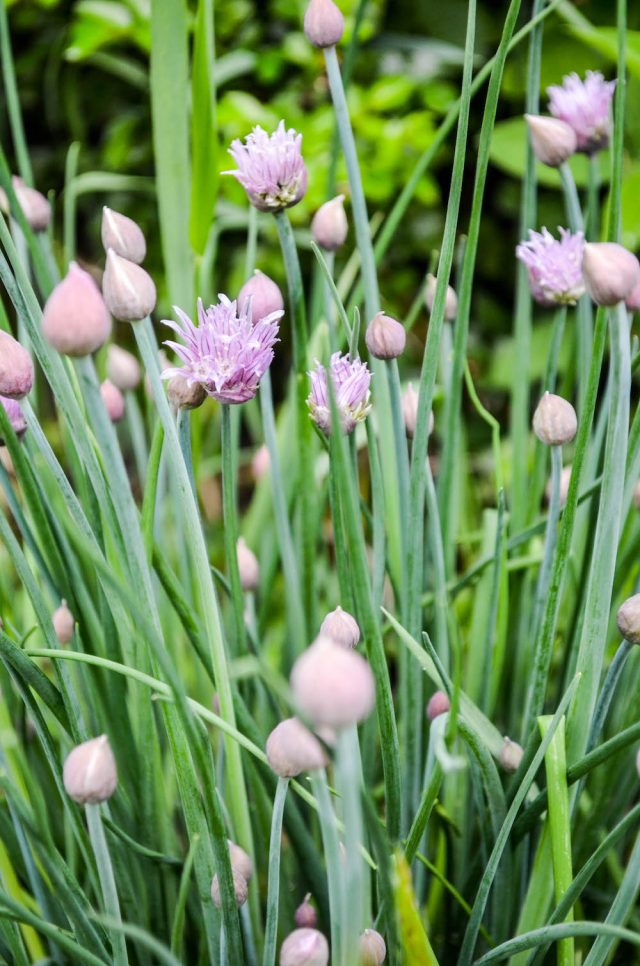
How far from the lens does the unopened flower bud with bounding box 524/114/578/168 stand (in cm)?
50

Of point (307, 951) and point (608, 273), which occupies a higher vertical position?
point (608, 273)

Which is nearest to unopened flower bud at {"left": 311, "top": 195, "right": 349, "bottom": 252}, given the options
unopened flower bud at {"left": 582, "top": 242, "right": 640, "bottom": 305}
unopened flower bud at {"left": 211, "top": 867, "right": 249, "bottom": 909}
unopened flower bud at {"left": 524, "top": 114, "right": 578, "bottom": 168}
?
unopened flower bud at {"left": 524, "top": 114, "right": 578, "bottom": 168}

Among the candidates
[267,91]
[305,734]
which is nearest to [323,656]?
[305,734]

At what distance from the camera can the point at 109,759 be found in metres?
0.34

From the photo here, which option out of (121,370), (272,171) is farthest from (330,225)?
(121,370)

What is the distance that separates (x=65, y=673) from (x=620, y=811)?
36cm

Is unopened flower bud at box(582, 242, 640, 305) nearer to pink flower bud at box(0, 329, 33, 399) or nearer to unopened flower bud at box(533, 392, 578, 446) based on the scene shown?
unopened flower bud at box(533, 392, 578, 446)

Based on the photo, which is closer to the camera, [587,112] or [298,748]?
[298,748]

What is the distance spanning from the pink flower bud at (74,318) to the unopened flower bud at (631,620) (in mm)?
243

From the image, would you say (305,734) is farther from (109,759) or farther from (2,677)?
(2,677)

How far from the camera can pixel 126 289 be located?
0.35 m

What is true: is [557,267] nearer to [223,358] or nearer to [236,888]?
[223,358]

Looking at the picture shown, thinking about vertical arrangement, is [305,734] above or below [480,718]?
above

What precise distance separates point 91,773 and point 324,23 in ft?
1.20
